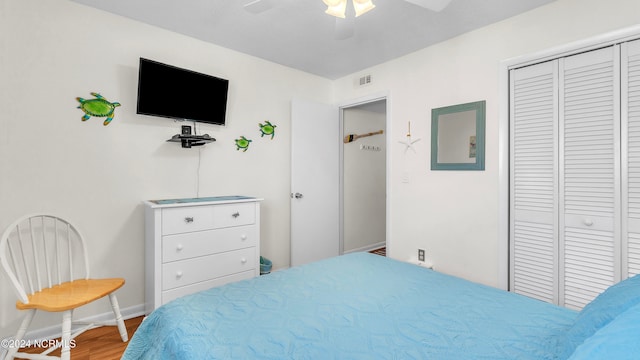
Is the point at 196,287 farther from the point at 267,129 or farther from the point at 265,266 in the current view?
the point at 267,129

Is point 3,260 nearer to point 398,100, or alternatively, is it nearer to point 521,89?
point 398,100

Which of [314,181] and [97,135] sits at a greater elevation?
[97,135]

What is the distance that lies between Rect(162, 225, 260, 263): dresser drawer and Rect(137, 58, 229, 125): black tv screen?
103cm

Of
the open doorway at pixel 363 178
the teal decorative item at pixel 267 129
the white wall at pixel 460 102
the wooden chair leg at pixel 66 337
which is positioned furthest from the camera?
the open doorway at pixel 363 178

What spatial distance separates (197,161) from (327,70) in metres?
1.88

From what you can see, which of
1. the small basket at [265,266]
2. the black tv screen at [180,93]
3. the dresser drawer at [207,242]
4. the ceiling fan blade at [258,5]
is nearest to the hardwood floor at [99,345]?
the dresser drawer at [207,242]

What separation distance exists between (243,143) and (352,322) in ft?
7.87

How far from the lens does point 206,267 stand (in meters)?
2.47

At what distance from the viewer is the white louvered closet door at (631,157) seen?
6.24 feet

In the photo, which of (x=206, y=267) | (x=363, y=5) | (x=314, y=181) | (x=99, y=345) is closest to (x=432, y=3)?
(x=363, y=5)

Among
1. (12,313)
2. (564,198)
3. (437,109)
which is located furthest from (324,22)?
(12,313)

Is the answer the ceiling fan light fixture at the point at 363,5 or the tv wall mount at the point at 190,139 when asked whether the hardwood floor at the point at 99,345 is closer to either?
the tv wall mount at the point at 190,139

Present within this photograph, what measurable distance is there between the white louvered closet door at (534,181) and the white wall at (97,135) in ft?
8.18

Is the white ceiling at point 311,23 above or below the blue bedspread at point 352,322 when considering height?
above
